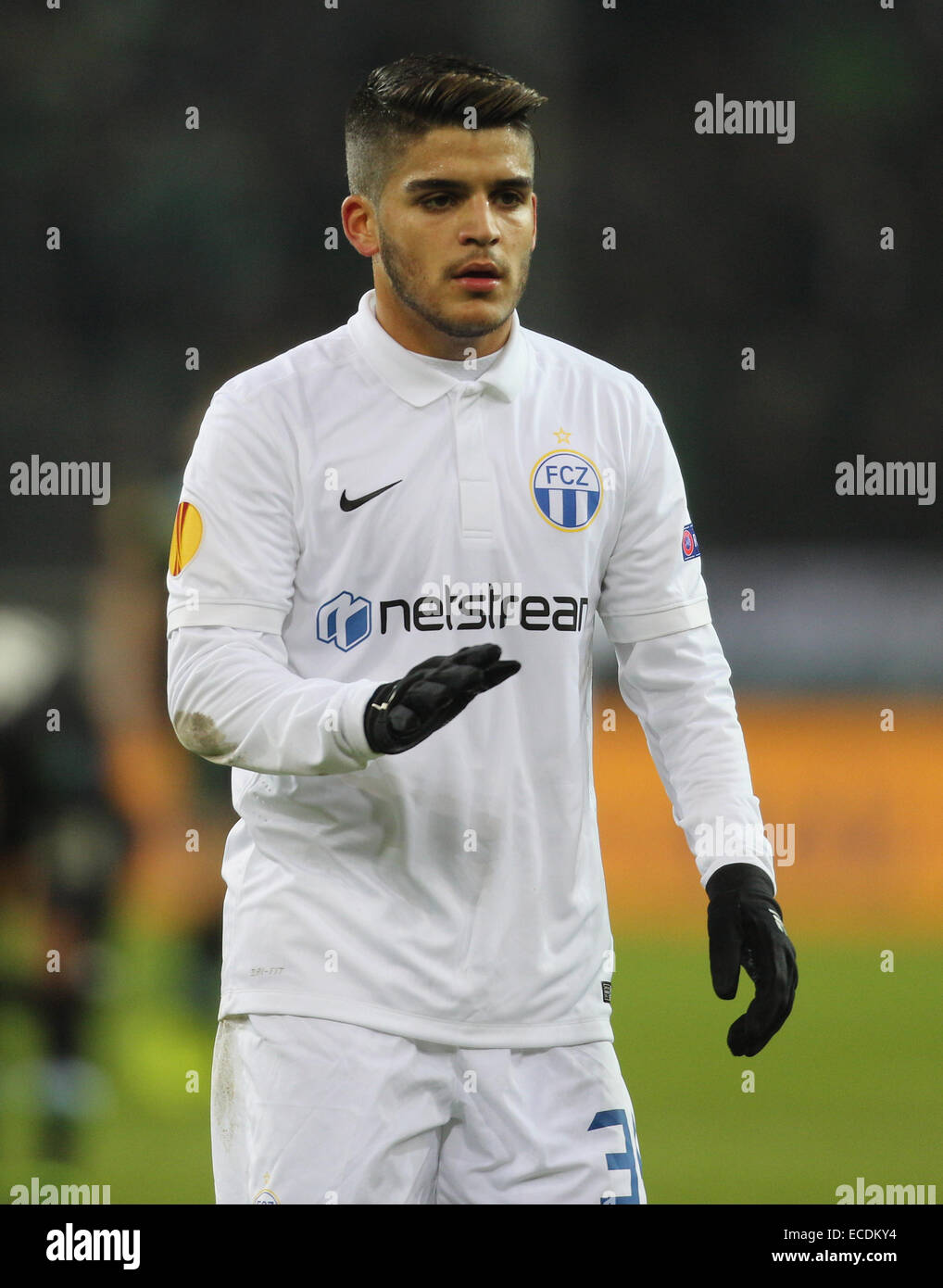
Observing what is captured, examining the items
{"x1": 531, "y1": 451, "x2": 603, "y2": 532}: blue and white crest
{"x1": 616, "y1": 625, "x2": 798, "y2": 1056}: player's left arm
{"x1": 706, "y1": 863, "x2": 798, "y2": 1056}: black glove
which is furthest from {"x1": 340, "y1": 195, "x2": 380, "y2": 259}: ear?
{"x1": 706, "y1": 863, "x2": 798, "y2": 1056}: black glove

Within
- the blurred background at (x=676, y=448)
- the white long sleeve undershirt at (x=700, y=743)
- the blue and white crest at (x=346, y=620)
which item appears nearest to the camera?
the blue and white crest at (x=346, y=620)

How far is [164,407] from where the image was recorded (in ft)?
28.3

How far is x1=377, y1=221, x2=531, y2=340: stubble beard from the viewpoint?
2287 mm

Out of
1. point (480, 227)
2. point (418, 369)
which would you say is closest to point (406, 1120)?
point (418, 369)

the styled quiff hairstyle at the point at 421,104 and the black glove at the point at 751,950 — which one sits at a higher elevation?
the styled quiff hairstyle at the point at 421,104

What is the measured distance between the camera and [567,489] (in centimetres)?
229

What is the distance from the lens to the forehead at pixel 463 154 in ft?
7.42

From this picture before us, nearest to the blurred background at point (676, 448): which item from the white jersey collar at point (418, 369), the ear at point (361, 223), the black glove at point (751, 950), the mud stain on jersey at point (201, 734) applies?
the black glove at point (751, 950)

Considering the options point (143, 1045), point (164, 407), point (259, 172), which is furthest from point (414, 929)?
point (259, 172)

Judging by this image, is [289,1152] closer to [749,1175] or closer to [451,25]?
[749,1175]

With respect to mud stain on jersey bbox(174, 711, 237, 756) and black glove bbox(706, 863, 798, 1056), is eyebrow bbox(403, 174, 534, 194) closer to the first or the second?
mud stain on jersey bbox(174, 711, 237, 756)

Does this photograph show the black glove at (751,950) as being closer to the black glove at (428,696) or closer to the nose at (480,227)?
the black glove at (428,696)

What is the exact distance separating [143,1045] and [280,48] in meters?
7.18

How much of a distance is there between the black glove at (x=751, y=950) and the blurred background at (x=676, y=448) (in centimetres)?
193
